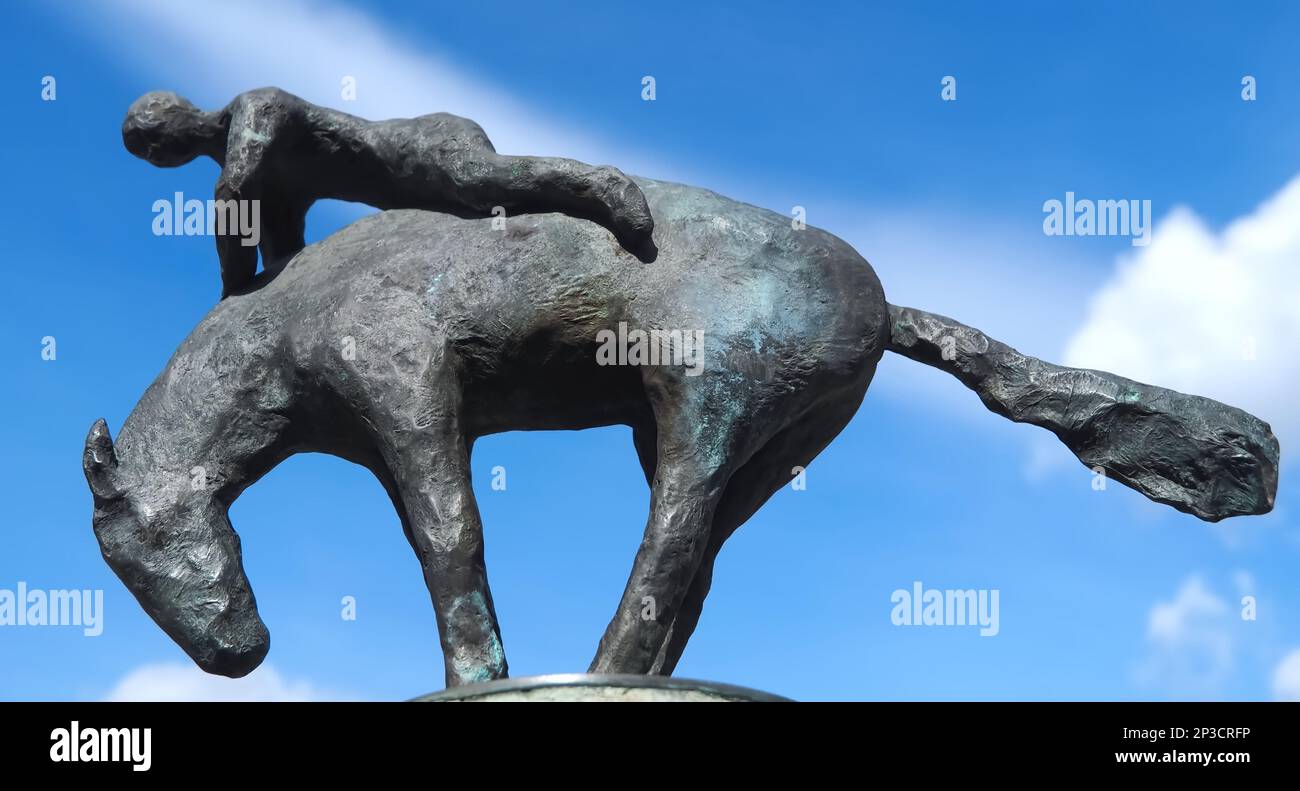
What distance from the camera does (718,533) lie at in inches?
312

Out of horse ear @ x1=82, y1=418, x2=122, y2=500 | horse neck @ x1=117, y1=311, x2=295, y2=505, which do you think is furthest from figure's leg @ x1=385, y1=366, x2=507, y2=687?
horse ear @ x1=82, y1=418, x2=122, y2=500

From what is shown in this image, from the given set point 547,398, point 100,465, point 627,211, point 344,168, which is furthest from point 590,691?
point 344,168

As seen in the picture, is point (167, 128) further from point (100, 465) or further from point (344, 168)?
point (100, 465)

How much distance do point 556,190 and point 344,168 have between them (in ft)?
3.88

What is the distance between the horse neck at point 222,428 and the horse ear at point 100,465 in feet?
0.23

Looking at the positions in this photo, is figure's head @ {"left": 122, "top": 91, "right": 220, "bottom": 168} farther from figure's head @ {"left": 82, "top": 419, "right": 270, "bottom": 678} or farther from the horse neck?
figure's head @ {"left": 82, "top": 419, "right": 270, "bottom": 678}

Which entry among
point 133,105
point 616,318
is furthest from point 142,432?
point 616,318

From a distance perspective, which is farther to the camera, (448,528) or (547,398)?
(547,398)

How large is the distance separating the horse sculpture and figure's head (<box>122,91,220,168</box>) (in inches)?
30.8

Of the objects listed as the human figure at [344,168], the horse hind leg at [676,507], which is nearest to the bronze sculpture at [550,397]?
the horse hind leg at [676,507]

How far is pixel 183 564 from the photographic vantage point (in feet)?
25.3

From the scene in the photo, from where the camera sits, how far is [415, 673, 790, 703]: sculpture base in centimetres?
626

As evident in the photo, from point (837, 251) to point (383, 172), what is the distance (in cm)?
215
